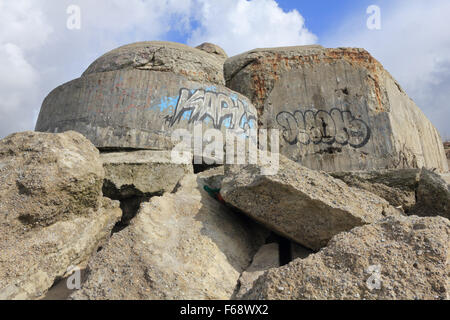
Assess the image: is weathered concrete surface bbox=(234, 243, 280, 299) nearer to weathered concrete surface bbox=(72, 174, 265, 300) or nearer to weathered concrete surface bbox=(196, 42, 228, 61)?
weathered concrete surface bbox=(72, 174, 265, 300)

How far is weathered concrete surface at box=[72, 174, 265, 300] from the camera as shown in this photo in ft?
6.30

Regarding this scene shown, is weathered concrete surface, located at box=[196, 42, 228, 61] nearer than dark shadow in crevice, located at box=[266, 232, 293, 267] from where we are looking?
No

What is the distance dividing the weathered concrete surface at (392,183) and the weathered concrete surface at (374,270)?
1.48 meters

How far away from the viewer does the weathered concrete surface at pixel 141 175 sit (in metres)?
3.82

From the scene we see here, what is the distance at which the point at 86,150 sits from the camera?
3084mm

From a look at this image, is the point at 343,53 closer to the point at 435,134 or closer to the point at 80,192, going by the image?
the point at 435,134

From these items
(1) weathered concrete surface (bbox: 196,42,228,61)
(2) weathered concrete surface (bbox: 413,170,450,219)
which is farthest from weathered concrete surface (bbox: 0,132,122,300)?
(1) weathered concrete surface (bbox: 196,42,228,61)

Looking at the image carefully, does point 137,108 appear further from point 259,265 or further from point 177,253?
point 259,265

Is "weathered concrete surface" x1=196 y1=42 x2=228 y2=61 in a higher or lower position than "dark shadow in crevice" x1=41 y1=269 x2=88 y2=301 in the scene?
higher

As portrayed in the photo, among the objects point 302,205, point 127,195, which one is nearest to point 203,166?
point 127,195

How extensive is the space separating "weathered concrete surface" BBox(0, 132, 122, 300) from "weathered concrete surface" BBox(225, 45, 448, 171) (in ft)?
10.5

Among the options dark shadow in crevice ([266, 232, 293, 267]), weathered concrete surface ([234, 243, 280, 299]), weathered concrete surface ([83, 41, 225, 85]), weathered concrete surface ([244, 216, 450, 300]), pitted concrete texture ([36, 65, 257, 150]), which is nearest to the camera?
weathered concrete surface ([244, 216, 450, 300])

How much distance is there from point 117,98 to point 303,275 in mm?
3405
